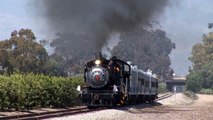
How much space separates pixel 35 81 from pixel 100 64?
5.60 m

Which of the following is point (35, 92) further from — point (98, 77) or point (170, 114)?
point (170, 114)

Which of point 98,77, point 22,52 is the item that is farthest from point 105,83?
point 22,52

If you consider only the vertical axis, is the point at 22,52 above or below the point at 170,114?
above

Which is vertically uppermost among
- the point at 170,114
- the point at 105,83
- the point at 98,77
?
the point at 98,77

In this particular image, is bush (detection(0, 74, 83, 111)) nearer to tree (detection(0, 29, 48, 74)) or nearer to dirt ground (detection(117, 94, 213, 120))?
dirt ground (detection(117, 94, 213, 120))

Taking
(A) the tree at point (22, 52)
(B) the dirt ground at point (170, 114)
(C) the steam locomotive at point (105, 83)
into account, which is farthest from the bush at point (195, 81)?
(C) the steam locomotive at point (105, 83)

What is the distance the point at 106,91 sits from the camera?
109 ft

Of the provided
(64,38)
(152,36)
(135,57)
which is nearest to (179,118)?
(64,38)

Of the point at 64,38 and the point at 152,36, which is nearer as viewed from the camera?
the point at 64,38

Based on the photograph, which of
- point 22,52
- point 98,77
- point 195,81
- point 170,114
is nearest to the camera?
point 170,114

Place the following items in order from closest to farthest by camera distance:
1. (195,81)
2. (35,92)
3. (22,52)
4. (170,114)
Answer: (170,114) → (35,92) → (22,52) → (195,81)

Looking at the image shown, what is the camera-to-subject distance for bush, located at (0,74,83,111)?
32094mm

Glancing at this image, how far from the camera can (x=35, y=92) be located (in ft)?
116

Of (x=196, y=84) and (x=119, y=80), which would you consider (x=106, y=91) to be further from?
(x=196, y=84)
